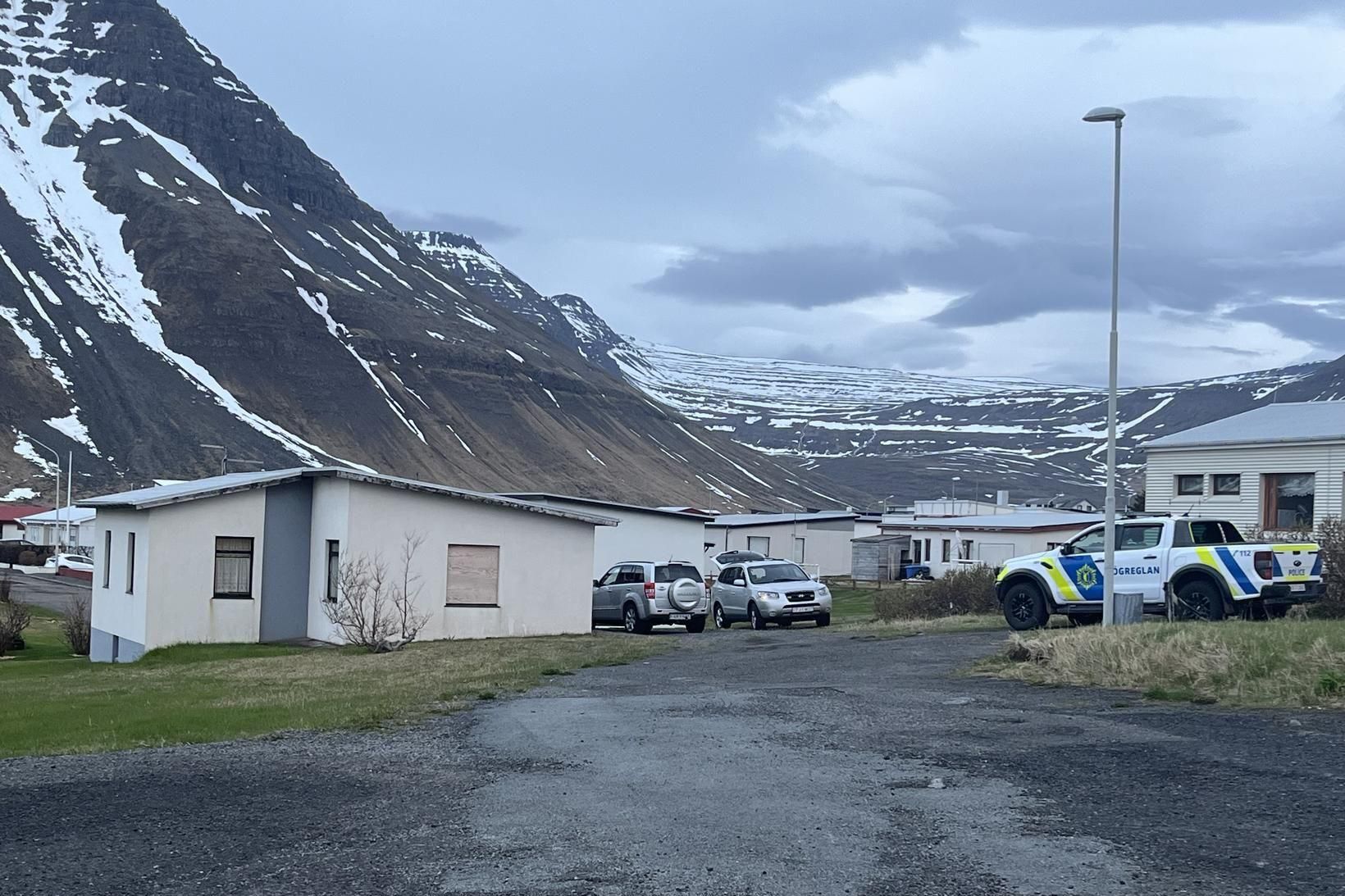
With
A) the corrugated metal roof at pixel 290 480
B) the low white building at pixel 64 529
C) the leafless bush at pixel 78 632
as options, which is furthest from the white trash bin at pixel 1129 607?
the low white building at pixel 64 529

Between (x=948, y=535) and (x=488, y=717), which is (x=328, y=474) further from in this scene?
(x=948, y=535)

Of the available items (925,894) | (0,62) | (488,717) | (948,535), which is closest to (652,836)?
(925,894)

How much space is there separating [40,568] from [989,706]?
71430 mm

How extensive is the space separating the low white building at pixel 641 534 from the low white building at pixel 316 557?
1599cm

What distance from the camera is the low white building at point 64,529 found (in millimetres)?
84812

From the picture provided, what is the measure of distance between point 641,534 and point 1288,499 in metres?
21.1

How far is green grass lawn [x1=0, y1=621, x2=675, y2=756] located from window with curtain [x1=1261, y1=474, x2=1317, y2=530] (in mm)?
19079

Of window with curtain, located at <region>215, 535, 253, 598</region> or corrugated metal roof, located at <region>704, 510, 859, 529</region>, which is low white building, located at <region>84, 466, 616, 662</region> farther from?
corrugated metal roof, located at <region>704, 510, 859, 529</region>

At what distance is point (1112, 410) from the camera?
20.9 m

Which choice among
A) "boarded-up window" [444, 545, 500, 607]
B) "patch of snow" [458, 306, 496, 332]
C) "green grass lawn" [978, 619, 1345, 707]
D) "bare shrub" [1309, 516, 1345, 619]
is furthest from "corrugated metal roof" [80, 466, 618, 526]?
"patch of snow" [458, 306, 496, 332]

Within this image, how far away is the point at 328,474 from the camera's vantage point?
28.8m

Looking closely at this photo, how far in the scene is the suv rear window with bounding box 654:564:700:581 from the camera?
3100 centimetres

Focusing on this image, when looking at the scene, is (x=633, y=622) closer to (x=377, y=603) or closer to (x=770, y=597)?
(x=770, y=597)

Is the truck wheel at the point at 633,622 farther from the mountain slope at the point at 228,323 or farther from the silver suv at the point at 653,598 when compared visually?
the mountain slope at the point at 228,323
